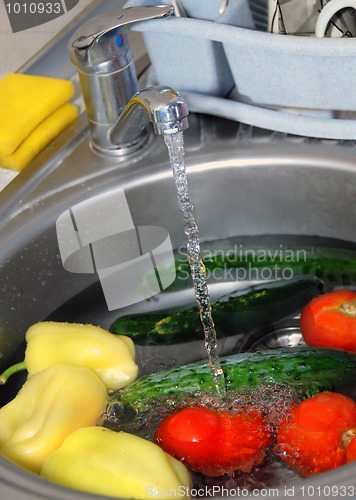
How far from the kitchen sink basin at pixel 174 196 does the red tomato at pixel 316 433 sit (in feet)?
0.76

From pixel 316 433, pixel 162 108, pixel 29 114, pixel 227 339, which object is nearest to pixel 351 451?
pixel 316 433

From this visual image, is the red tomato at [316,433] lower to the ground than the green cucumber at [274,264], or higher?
higher

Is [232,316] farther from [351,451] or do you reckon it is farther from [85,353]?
[351,451]

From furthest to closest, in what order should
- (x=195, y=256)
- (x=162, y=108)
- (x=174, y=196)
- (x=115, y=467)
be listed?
(x=174, y=196), (x=195, y=256), (x=162, y=108), (x=115, y=467)

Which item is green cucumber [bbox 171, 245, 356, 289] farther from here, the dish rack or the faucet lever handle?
the faucet lever handle

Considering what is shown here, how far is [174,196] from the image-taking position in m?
1.06

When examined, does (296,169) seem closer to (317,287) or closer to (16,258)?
(317,287)

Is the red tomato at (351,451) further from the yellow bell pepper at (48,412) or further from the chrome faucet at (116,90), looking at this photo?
the chrome faucet at (116,90)

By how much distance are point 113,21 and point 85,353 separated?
385 mm

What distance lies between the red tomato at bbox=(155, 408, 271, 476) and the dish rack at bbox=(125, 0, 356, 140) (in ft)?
1.34

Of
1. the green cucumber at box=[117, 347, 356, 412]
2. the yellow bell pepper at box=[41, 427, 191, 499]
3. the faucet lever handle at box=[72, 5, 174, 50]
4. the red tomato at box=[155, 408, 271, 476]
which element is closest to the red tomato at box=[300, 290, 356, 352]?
the green cucumber at box=[117, 347, 356, 412]

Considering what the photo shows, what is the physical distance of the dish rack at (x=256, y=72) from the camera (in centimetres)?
92

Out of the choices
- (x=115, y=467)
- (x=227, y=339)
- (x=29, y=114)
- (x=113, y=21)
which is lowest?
(x=227, y=339)

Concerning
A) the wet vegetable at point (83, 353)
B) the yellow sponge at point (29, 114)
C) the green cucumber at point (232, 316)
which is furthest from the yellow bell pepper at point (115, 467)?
the yellow sponge at point (29, 114)
